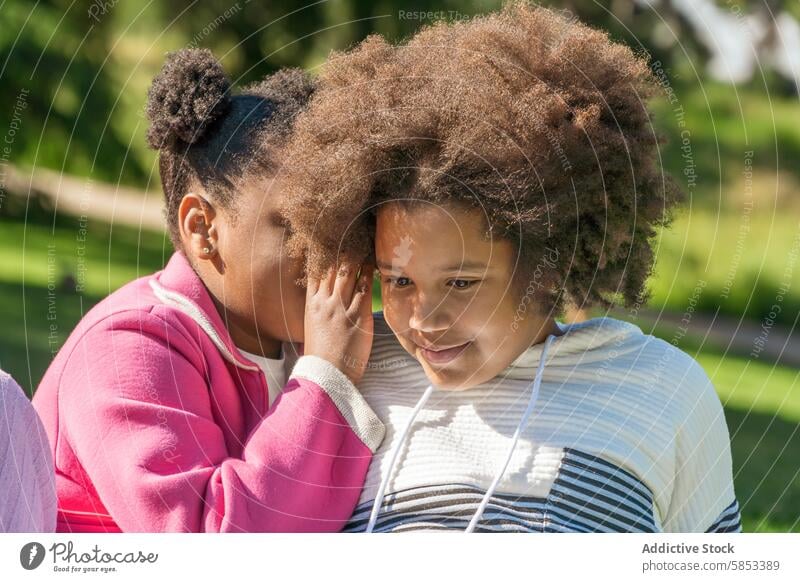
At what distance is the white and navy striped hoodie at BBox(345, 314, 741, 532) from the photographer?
117cm

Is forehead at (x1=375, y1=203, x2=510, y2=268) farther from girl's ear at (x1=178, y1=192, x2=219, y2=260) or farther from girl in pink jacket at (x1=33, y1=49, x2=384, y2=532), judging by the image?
girl's ear at (x1=178, y1=192, x2=219, y2=260)

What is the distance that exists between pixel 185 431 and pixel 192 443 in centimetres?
1

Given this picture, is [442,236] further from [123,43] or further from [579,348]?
[123,43]

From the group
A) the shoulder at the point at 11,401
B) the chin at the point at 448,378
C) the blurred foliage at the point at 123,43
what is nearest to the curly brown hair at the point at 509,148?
the chin at the point at 448,378

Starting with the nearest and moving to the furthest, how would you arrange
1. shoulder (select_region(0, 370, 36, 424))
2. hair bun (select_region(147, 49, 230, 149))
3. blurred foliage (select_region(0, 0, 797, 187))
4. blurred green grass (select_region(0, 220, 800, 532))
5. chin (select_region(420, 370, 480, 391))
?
1. shoulder (select_region(0, 370, 36, 424))
2. chin (select_region(420, 370, 480, 391))
3. hair bun (select_region(147, 49, 230, 149))
4. blurred green grass (select_region(0, 220, 800, 532))
5. blurred foliage (select_region(0, 0, 797, 187))

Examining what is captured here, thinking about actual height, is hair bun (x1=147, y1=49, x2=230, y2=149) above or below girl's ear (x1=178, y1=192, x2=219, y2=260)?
above

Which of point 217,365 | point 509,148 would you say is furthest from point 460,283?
point 217,365

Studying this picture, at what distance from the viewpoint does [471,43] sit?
3.78 ft

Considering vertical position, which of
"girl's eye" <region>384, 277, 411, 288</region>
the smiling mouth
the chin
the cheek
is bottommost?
the chin

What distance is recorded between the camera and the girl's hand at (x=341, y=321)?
4.03 ft

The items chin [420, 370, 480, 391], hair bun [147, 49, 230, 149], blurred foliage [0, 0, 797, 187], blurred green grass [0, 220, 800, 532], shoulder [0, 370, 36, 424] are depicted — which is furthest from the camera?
blurred foliage [0, 0, 797, 187]

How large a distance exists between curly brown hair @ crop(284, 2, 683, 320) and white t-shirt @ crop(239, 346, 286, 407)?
0.17m

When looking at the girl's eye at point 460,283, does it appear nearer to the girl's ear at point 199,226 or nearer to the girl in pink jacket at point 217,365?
the girl in pink jacket at point 217,365

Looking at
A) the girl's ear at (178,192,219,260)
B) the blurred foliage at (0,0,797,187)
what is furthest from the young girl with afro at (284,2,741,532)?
the blurred foliage at (0,0,797,187)
